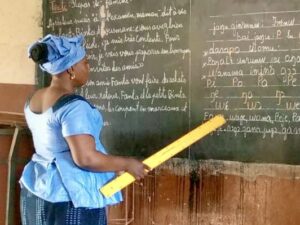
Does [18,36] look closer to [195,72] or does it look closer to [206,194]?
[195,72]

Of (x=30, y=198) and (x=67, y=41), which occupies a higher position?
(x=67, y=41)

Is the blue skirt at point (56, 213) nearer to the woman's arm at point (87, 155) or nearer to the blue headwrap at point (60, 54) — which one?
the woman's arm at point (87, 155)

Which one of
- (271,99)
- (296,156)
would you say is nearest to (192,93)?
(271,99)

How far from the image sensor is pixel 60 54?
188 centimetres

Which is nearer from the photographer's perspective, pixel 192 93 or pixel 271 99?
pixel 271 99

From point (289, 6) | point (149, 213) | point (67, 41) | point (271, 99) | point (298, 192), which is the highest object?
point (289, 6)

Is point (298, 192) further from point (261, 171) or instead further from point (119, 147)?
point (119, 147)

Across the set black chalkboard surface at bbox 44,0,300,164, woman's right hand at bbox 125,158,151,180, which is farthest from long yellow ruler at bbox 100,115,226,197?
black chalkboard surface at bbox 44,0,300,164

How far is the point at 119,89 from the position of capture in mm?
2641

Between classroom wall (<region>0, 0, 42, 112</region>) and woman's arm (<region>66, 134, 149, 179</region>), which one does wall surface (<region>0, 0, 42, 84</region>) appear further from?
woman's arm (<region>66, 134, 149, 179</region>)

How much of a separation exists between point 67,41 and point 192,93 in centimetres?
72

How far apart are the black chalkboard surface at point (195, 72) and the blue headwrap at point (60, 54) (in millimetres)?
661

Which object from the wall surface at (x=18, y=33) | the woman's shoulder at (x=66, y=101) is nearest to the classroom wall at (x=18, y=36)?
the wall surface at (x=18, y=33)

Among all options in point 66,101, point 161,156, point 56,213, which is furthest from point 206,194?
point 66,101
